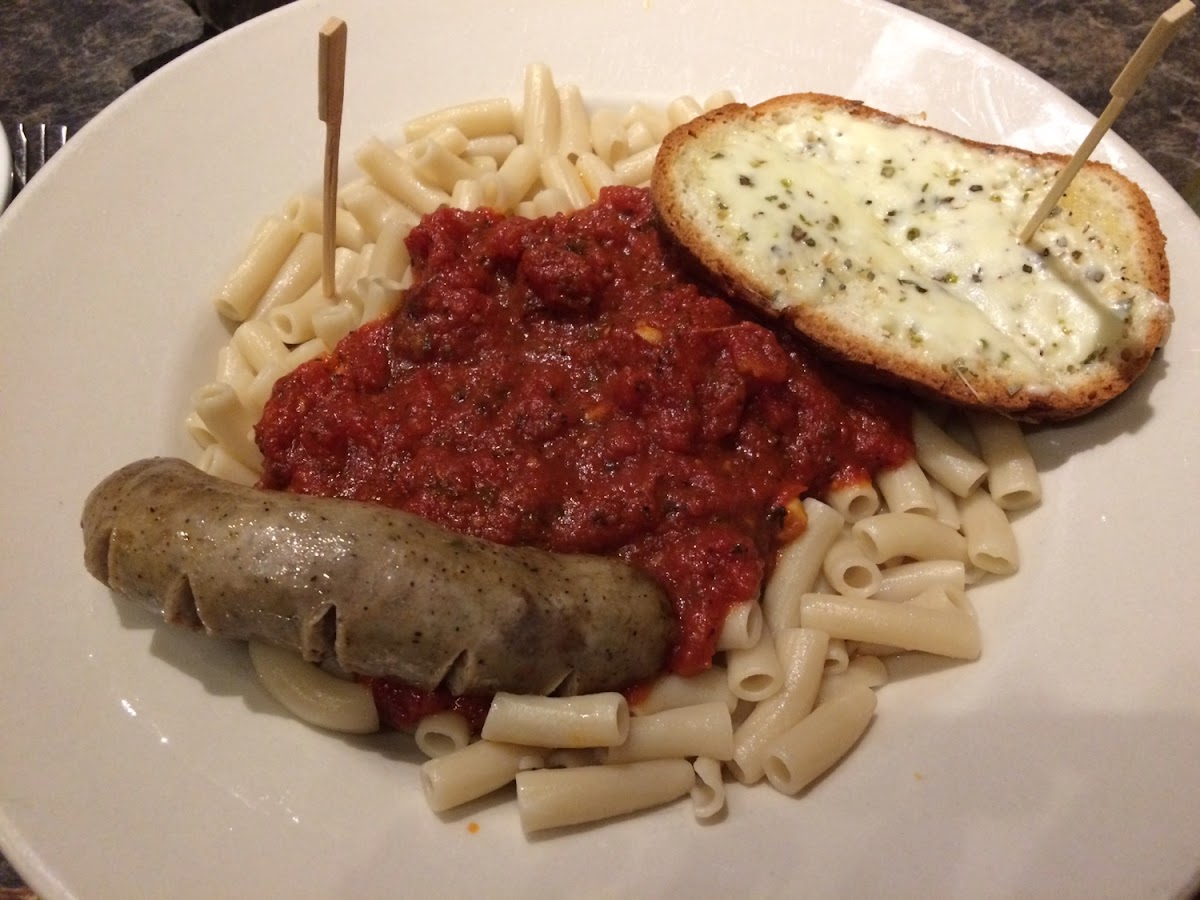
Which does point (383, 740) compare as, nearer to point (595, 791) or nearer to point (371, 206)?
point (595, 791)

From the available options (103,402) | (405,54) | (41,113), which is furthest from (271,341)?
(41,113)

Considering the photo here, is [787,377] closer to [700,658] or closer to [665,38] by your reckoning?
[700,658]

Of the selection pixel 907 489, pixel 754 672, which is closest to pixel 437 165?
pixel 907 489

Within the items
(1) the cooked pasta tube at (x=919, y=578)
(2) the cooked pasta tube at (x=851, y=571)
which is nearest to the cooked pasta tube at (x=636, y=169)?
(2) the cooked pasta tube at (x=851, y=571)

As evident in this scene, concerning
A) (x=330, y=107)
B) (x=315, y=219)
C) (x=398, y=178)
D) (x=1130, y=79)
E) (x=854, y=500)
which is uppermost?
(x=1130, y=79)

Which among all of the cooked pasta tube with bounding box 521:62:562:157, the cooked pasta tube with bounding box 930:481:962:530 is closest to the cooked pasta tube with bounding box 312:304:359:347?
the cooked pasta tube with bounding box 521:62:562:157

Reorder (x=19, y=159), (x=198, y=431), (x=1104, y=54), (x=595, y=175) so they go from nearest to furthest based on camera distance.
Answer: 1. (x=198, y=431)
2. (x=595, y=175)
3. (x=19, y=159)
4. (x=1104, y=54)

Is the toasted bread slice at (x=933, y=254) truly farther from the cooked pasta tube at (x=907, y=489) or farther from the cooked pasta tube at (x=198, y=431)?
the cooked pasta tube at (x=198, y=431)
